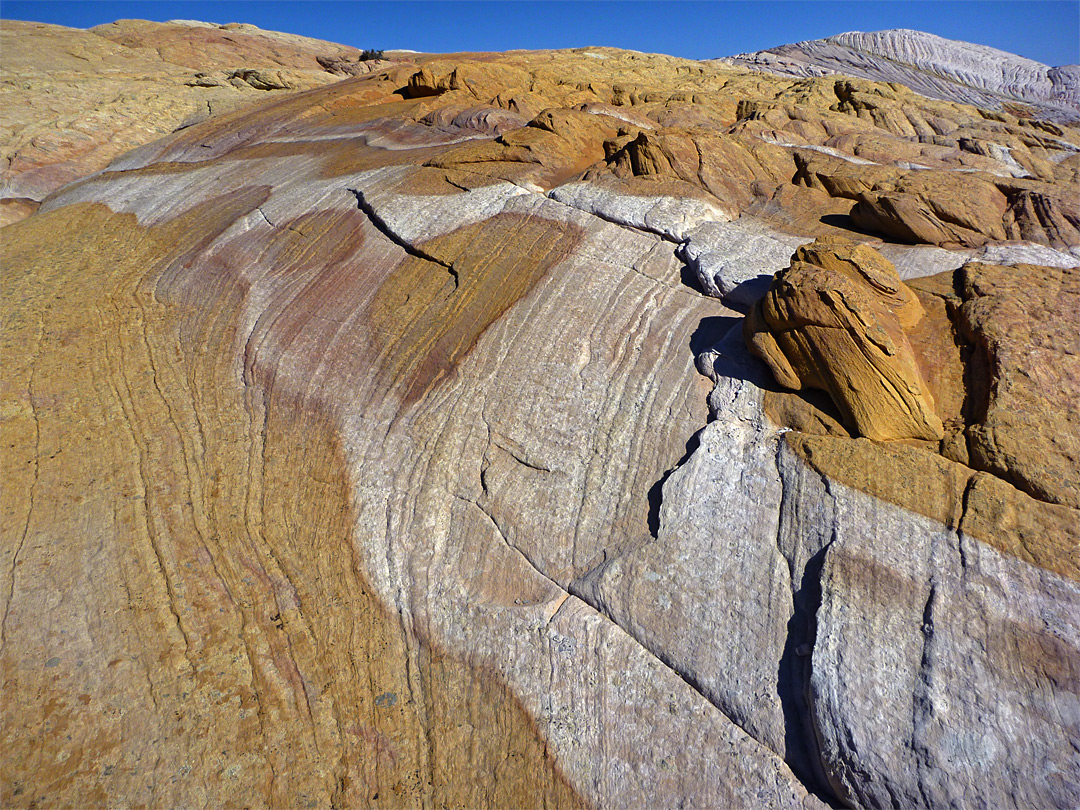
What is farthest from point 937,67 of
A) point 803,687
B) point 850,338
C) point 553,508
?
point 803,687

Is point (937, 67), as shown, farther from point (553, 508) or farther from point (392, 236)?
point (553, 508)

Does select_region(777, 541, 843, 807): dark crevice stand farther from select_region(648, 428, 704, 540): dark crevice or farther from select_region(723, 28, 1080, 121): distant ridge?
select_region(723, 28, 1080, 121): distant ridge

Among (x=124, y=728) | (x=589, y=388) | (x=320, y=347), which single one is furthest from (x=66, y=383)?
(x=589, y=388)

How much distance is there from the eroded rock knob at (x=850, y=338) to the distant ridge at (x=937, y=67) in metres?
31.8

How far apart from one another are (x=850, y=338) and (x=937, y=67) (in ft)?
130

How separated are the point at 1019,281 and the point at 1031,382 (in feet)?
5.60

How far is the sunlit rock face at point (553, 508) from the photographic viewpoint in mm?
4930

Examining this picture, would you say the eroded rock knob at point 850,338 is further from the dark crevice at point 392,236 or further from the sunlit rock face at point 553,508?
the dark crevice at point 392,236

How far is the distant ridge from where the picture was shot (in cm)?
3203

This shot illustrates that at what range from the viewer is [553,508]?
22.3ft

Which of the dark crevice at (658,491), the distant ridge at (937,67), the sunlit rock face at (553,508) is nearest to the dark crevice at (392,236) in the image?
the sunlit rock face at (553,508)

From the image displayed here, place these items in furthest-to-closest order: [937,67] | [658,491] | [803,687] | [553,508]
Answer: [937,67], [553,508], [658,491], [803,687]

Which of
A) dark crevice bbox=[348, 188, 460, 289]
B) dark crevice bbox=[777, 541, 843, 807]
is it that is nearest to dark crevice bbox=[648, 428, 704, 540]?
dark crevice bbox=[777, 541, 843, 807]

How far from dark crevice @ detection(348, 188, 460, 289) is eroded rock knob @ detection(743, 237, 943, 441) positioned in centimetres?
481
